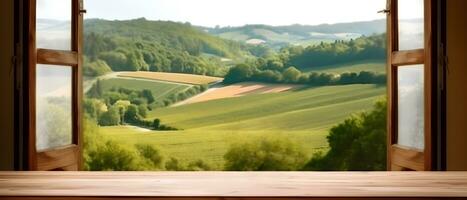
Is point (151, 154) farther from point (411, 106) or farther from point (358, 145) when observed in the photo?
point (411, 106)

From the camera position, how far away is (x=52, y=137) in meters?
3.69

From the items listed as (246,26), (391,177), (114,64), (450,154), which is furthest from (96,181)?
(246,26)

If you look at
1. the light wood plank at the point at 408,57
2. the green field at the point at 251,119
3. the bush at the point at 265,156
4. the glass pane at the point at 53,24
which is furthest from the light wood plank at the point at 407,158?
the green field at the point at 251,119

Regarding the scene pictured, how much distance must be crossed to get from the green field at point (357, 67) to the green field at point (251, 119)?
7.6 inches

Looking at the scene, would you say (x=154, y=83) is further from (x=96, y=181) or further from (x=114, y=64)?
(x=96, y=181)

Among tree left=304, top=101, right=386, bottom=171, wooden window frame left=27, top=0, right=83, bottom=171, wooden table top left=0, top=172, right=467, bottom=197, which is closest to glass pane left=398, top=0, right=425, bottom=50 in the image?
wooden table top left=0, top=172, right=467, bottom=197

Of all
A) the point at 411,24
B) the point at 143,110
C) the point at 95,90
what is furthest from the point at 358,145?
the point at 411,24

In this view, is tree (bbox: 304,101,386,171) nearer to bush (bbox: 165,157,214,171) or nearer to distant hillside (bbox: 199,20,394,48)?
bush (bbox: 165,157,214,171)

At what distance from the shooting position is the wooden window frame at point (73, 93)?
3.35 meters

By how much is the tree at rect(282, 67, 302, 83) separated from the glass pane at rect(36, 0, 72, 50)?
460 cm

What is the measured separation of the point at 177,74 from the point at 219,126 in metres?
0.79

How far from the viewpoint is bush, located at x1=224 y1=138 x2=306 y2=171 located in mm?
7391

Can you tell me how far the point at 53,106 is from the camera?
378cm

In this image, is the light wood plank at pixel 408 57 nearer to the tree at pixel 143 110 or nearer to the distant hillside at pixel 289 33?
the distant hillside at pixel 289 33
